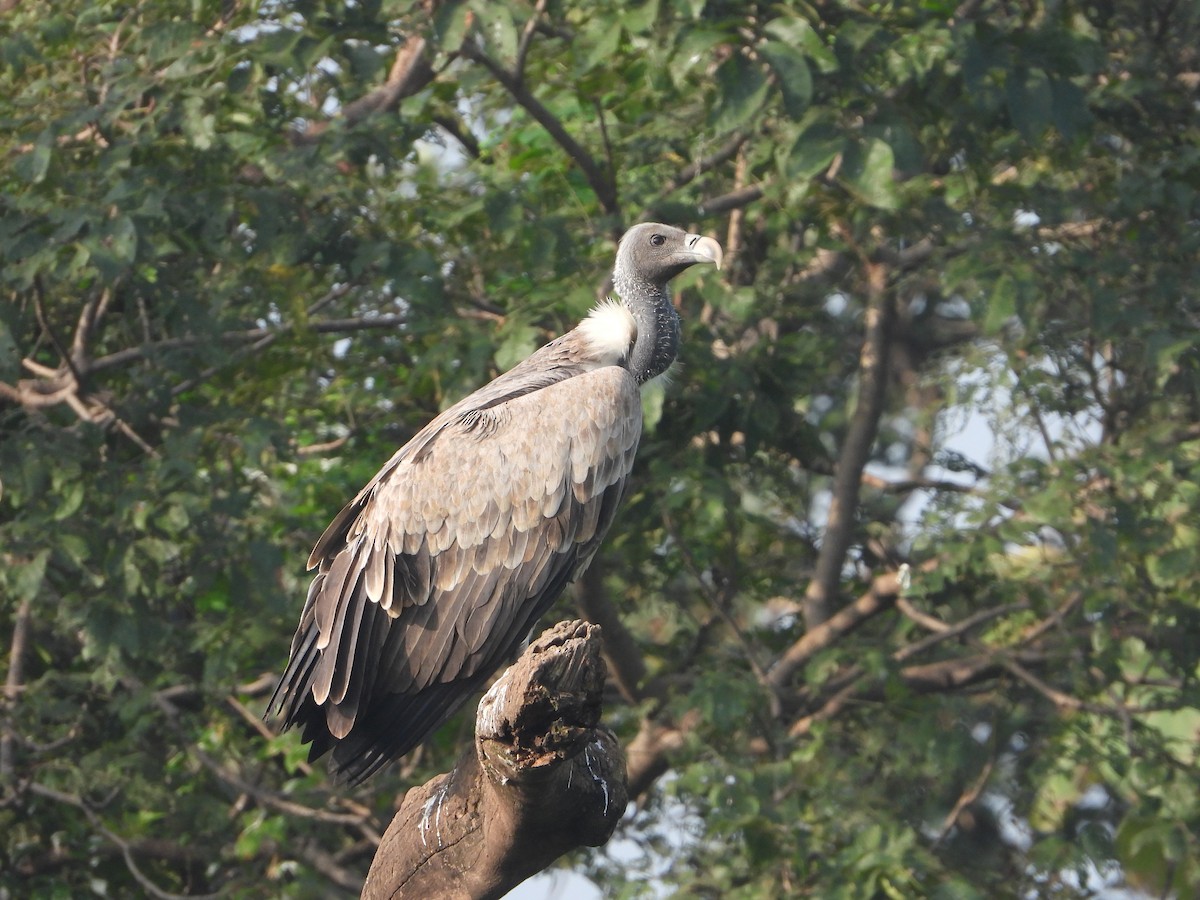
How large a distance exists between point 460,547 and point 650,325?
1276mm

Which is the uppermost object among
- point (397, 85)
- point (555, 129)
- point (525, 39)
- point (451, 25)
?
point (451, 25)

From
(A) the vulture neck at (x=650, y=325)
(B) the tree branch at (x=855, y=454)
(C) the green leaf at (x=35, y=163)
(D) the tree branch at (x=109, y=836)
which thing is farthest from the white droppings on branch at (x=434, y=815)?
(B) the tree branch at (x=855, y=454)

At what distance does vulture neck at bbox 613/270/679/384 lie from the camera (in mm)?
6863

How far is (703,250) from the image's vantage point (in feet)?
22.9

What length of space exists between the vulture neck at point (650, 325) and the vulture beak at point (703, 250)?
0.19 meters

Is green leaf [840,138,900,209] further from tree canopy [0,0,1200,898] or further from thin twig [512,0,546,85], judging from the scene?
thin twig [512,0,546,85]

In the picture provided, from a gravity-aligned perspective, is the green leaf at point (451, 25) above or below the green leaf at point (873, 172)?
above

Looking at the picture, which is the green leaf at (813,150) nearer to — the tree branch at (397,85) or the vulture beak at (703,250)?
the vulture beak at (703,250)

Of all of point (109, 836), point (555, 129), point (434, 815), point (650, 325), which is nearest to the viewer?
point (434, 815)

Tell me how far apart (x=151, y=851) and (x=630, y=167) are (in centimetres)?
422

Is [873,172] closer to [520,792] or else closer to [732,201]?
[732,201]

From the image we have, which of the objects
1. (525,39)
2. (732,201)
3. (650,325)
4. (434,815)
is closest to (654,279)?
(650,325)

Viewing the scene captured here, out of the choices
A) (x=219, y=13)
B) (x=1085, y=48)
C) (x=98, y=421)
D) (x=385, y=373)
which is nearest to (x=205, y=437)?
(x=98, y=421)

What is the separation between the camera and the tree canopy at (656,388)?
783 cm
